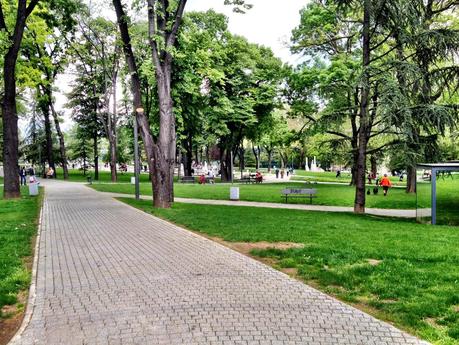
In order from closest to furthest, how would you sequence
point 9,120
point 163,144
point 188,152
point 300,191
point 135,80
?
1. point 163,144
2. point 135,80
3. point 9,120
4. point 300,191
5. point 188,152

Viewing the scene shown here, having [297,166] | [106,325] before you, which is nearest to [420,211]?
[106,325]

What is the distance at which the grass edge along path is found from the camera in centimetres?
516

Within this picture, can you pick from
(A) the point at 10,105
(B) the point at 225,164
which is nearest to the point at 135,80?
(A) the point at 10,105

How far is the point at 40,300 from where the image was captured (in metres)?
5.63

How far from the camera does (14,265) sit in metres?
7.53

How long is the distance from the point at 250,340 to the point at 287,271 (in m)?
2.98

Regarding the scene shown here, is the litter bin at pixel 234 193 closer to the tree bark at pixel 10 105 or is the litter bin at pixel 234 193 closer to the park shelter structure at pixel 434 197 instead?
the park shelter structure at pixel 434 197

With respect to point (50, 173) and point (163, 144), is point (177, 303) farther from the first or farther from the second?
point (50, 173)

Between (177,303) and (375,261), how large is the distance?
400 centimetres

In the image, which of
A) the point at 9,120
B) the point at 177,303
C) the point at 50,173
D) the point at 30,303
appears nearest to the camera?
the point at 177,303

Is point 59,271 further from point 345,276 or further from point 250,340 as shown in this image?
point 345,276

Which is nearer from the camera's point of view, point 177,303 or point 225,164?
point 177,303

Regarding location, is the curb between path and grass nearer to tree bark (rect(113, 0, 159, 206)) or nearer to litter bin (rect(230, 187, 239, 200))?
tree bark (rect(113, 0, 159, 206))

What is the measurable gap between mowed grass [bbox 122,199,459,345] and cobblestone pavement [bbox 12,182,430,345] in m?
0.44
